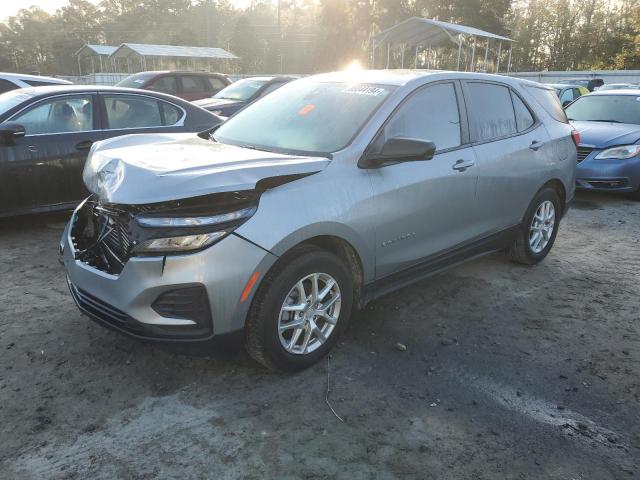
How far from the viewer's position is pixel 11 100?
19.1ft

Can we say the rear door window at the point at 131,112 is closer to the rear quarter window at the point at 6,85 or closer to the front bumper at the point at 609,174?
the rear quarter window at the point at 6,85

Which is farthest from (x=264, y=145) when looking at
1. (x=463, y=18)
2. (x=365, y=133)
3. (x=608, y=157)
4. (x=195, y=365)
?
(x=463, y=18)

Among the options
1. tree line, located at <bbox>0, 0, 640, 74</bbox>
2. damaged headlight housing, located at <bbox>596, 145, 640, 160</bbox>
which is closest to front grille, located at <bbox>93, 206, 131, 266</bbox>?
damaged headlight housing, located at <bbox>596, 145, 640, 160</bbox>

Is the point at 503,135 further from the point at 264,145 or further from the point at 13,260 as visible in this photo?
the point at 13,260

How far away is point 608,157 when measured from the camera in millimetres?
7922

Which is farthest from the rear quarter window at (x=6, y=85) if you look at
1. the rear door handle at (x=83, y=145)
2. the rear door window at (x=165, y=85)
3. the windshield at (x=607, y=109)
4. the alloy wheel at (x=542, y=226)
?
the windshield at (x=607, y=109)

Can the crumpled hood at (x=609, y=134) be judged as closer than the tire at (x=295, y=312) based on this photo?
No

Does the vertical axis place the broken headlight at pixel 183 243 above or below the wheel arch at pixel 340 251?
above

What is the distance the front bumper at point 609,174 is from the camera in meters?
7.85

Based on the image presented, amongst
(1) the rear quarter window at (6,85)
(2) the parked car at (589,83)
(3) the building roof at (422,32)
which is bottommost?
(1) the rear quarter window at (6,85)

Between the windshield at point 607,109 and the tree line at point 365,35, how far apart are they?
35.7m

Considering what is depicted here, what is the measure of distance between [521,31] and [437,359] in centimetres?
5653

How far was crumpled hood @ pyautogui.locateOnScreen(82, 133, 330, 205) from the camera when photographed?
270 cm

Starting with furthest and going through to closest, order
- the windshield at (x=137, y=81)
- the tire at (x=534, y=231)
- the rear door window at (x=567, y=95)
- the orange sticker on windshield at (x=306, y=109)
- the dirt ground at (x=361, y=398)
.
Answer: the rear door window at (x=567, y=95)
the windshield at (x=137, y=81)
the tire at (x=534, y=231)
the orange sticker on windshield at (x=306, y=109)
the dirt ground at (x=361, y=398)
